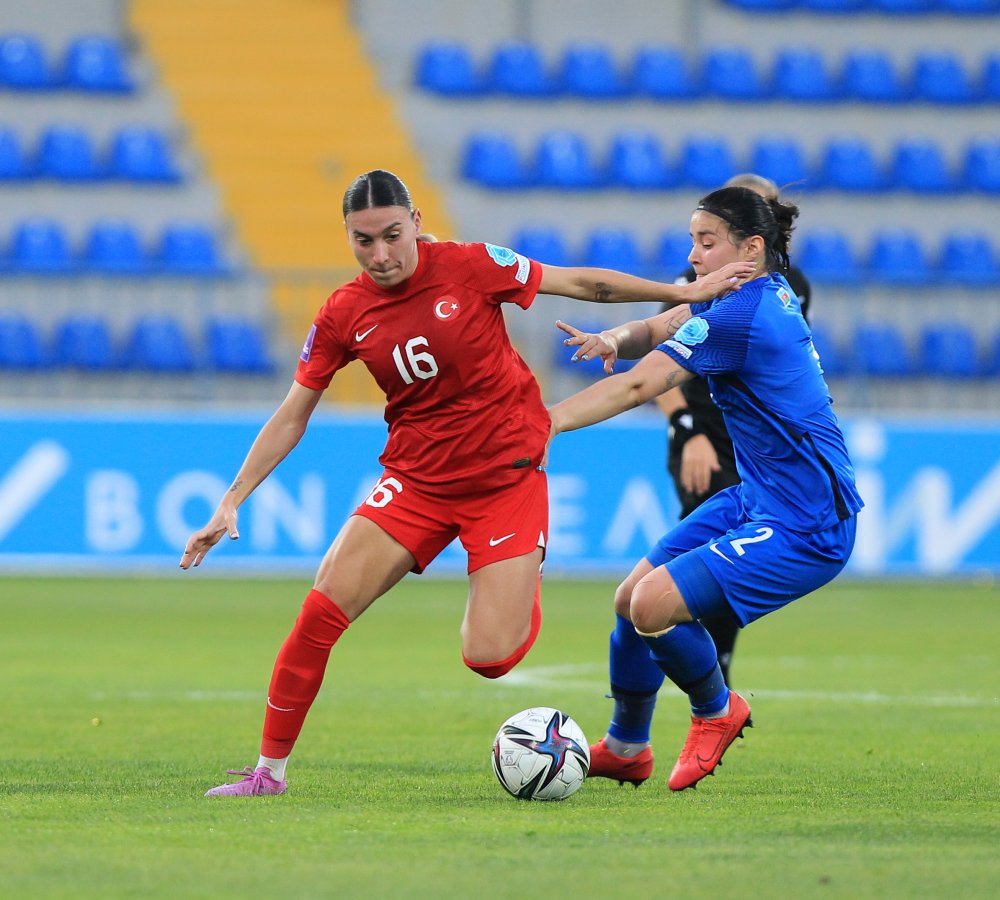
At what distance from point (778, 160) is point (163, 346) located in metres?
8.06

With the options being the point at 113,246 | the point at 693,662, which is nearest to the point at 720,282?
the point at 693,662

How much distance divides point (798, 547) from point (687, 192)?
15367 millimetres

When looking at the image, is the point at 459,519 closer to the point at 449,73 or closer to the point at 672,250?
the point at 672,250

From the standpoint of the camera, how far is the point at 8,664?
10.3 meters

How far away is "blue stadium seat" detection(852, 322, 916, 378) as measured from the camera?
54.7 feet

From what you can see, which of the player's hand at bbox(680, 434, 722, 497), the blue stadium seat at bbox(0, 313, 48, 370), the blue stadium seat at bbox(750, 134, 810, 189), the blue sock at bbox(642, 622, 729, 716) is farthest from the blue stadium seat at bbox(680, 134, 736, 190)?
the blue sock at bbox(642, 622, 729, 716)

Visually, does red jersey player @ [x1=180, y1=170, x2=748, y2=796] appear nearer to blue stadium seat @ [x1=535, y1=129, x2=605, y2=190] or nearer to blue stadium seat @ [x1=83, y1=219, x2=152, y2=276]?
blue stadium seat @ [x1=83, y1=219, x2=152, y2=276]

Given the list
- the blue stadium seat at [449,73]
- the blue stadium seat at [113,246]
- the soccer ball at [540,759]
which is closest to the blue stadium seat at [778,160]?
the blue stadium seat at [449,73]

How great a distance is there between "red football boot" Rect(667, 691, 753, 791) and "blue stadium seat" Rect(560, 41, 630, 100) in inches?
649

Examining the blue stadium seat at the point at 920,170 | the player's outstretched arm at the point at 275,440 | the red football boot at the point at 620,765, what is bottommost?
the blue stadium seat at the point at 920,170

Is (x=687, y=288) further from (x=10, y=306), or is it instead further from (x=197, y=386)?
(x=10, y=306)

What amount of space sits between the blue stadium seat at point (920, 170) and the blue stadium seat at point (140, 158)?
8381mm

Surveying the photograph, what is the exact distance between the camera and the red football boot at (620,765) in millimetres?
6258

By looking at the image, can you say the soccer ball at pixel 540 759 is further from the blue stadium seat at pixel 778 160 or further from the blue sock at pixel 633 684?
the blue stadium seat at pixel 778 160
